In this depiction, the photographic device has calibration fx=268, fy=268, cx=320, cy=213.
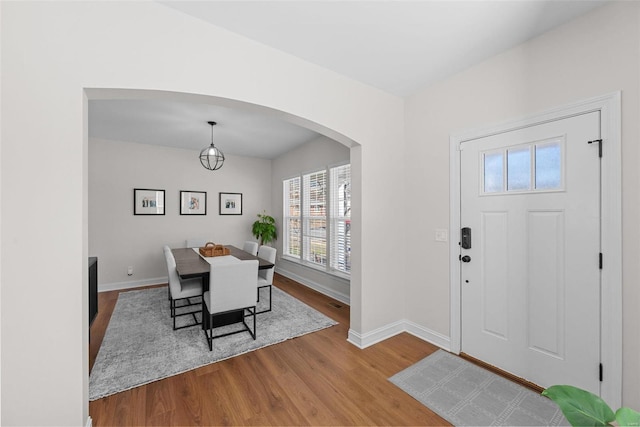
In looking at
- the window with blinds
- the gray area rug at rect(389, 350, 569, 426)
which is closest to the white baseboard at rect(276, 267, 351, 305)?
the window with blinds

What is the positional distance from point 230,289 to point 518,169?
2741mm

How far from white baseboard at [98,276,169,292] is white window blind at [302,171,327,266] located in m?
2.63

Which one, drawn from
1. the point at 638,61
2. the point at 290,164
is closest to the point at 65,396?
the point at 638,61

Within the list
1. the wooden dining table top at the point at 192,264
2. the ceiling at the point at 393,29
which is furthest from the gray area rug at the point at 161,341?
the ceiling at the point at 393,29

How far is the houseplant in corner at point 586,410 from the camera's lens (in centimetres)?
57

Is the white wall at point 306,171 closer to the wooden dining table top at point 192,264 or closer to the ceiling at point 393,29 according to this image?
the wooden dining table top at point 192,264

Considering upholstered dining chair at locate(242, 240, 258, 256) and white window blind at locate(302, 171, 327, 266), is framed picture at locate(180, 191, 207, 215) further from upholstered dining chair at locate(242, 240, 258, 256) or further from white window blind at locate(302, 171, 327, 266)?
white window blind at locate(302, 171, 327, 266)

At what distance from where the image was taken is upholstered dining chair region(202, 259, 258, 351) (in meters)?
2.55

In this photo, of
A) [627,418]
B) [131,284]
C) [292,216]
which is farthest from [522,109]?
[131,284]

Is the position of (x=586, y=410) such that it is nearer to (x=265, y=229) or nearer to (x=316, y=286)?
(x=316, y=286)

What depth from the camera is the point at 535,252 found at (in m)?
2.05

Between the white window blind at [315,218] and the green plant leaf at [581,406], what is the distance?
3.91 meters

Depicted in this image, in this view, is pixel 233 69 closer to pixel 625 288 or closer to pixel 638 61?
pixel 638 61

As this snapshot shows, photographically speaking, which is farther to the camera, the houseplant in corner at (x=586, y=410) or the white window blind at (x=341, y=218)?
the white window blind at (x=341, y=218)
